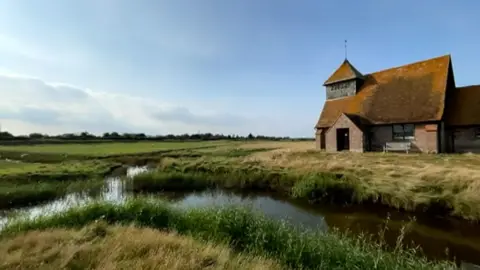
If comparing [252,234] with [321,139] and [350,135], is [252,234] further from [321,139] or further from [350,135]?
[321,139]

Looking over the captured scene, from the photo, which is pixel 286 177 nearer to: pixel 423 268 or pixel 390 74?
pixel 423 268

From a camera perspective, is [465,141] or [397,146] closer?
[465,141]

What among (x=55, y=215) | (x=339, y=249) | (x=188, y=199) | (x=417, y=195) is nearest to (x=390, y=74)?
(x=417, y=195)

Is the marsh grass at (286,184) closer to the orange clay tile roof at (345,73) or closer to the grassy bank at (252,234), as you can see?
the grassy bank at (252,234)

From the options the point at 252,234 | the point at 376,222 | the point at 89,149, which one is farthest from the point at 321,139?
the point at 89,149

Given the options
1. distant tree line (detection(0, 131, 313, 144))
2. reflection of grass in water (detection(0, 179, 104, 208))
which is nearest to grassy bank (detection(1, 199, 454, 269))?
reflection of grass in water (detection(0, 179, 104, 208))

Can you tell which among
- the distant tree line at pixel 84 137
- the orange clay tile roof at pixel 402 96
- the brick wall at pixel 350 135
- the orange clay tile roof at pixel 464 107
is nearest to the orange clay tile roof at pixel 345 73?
the orange clay tile roof at pixel 402 96

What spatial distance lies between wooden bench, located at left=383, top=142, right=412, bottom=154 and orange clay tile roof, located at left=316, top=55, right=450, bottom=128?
1.83 metres

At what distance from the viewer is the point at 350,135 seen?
25.2 meters

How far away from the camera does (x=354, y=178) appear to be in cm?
1300

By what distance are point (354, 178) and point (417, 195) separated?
9.72ft

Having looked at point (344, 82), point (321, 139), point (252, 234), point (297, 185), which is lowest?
point (297, 185)

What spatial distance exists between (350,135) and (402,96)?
545cm

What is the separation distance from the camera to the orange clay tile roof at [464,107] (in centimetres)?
2050
